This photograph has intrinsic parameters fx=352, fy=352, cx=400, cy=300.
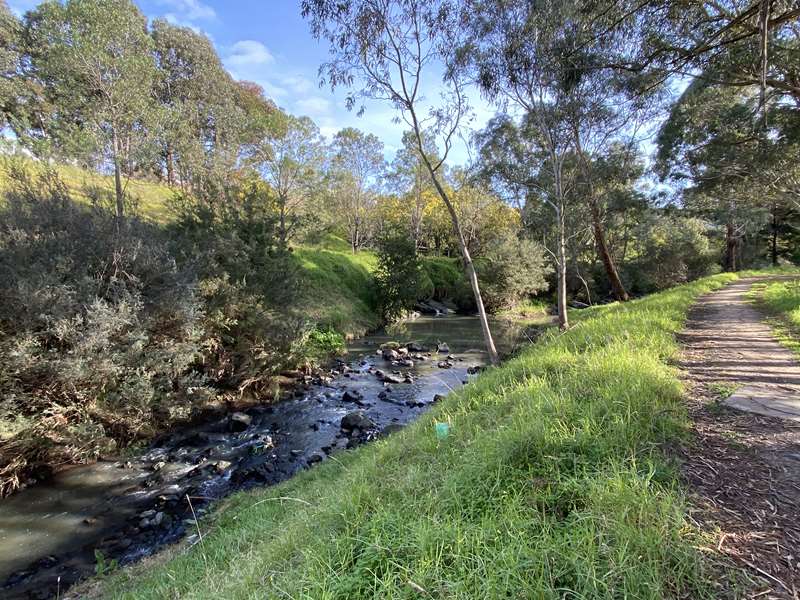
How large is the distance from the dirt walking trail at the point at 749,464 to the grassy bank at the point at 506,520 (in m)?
0.19

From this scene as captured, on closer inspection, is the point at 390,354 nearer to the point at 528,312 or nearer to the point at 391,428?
the point at 391,428

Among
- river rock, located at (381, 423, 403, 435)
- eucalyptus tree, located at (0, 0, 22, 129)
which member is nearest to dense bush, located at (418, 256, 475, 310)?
river rock, located at (381, 423, 403, 435)

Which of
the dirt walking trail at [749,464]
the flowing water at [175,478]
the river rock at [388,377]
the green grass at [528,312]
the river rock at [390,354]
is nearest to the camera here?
the dirt walking trail at [749,464]

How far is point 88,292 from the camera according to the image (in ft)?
21.8

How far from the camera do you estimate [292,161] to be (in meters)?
23.2

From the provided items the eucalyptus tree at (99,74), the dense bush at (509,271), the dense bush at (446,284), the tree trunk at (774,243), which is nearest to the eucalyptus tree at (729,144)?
the dense bush at (509,271)

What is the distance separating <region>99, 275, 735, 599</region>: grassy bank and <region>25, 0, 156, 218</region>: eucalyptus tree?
13.7m

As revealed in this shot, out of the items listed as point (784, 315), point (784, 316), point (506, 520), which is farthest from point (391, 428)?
point (784, 315)

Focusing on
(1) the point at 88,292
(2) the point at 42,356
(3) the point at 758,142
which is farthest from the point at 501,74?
(2) the point at 42,356

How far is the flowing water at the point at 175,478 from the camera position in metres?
4.66

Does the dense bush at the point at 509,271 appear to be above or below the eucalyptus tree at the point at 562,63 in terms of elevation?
below

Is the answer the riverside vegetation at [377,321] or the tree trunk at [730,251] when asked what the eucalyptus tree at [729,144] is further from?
the tree trunk at [730,251]

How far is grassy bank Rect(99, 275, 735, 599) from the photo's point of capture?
69.1 inches

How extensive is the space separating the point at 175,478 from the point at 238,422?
2.20 metres
